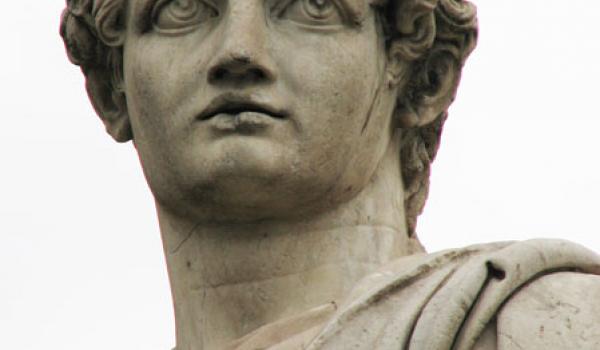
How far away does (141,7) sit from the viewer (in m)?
23.3

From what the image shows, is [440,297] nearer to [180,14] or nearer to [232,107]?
[232,107]

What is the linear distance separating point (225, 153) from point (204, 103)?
1.05 ft

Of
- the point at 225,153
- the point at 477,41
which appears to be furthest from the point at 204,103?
the point at 477,41

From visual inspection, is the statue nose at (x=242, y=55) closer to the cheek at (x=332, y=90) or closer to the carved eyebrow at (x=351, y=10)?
the cheek at (x=332, y=90)

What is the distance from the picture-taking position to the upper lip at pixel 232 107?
2266 cm

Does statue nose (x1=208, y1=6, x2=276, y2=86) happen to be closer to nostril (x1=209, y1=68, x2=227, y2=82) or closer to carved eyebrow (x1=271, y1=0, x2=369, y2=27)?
nostril (x1=209, y1=68, x2=227, y2=82)

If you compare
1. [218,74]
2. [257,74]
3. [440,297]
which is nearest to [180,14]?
[218,74]

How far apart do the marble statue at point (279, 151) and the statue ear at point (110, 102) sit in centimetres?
10

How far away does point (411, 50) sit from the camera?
77.0ft

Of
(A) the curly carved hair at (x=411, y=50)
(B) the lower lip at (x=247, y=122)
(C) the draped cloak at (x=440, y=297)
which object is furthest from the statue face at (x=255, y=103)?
(C) the draped cloak at (x=440, y=297)

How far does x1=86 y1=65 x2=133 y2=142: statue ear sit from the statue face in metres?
0.40

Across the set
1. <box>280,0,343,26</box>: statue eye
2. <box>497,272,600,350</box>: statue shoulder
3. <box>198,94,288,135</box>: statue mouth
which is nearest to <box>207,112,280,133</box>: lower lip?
<box>198,94,288,135</box>: statue mouth

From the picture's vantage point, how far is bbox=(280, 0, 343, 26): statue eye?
23031 millimetres

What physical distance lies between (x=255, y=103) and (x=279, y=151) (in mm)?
282
